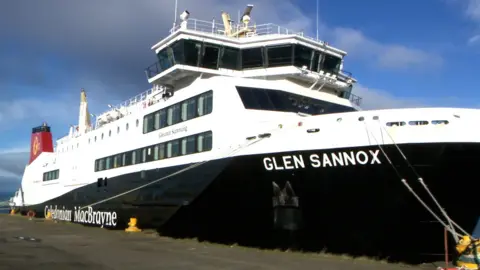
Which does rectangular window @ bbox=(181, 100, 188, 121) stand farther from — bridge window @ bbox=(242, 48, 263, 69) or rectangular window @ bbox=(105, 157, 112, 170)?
rectangular window @ bbox=(105, 157, 112, 170)

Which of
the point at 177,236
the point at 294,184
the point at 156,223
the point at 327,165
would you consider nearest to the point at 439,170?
the point at 327,165

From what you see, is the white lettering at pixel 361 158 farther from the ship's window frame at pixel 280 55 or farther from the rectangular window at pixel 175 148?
the rectangular window at pixel 175 148

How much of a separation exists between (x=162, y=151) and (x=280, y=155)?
6.48 m

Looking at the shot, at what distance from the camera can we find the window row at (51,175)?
29.7m

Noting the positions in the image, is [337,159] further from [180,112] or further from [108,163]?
[108,163]

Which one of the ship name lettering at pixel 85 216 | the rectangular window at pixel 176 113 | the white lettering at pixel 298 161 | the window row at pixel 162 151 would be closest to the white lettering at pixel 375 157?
the white lettering at pixel 298 161

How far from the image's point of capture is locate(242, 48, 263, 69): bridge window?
16.5 m

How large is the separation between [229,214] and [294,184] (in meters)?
2.54

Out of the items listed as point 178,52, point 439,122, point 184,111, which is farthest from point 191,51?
point 439,122

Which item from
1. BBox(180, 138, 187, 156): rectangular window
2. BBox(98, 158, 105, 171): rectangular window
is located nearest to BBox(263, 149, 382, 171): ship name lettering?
BBox(180, 138, 187, 156): rectangular window

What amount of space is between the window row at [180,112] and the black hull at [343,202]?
203cm

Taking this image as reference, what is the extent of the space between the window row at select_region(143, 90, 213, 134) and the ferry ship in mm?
63

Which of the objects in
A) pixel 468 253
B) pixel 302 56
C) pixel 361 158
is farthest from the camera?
pixel 302 56

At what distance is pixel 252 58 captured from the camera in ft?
54.5
